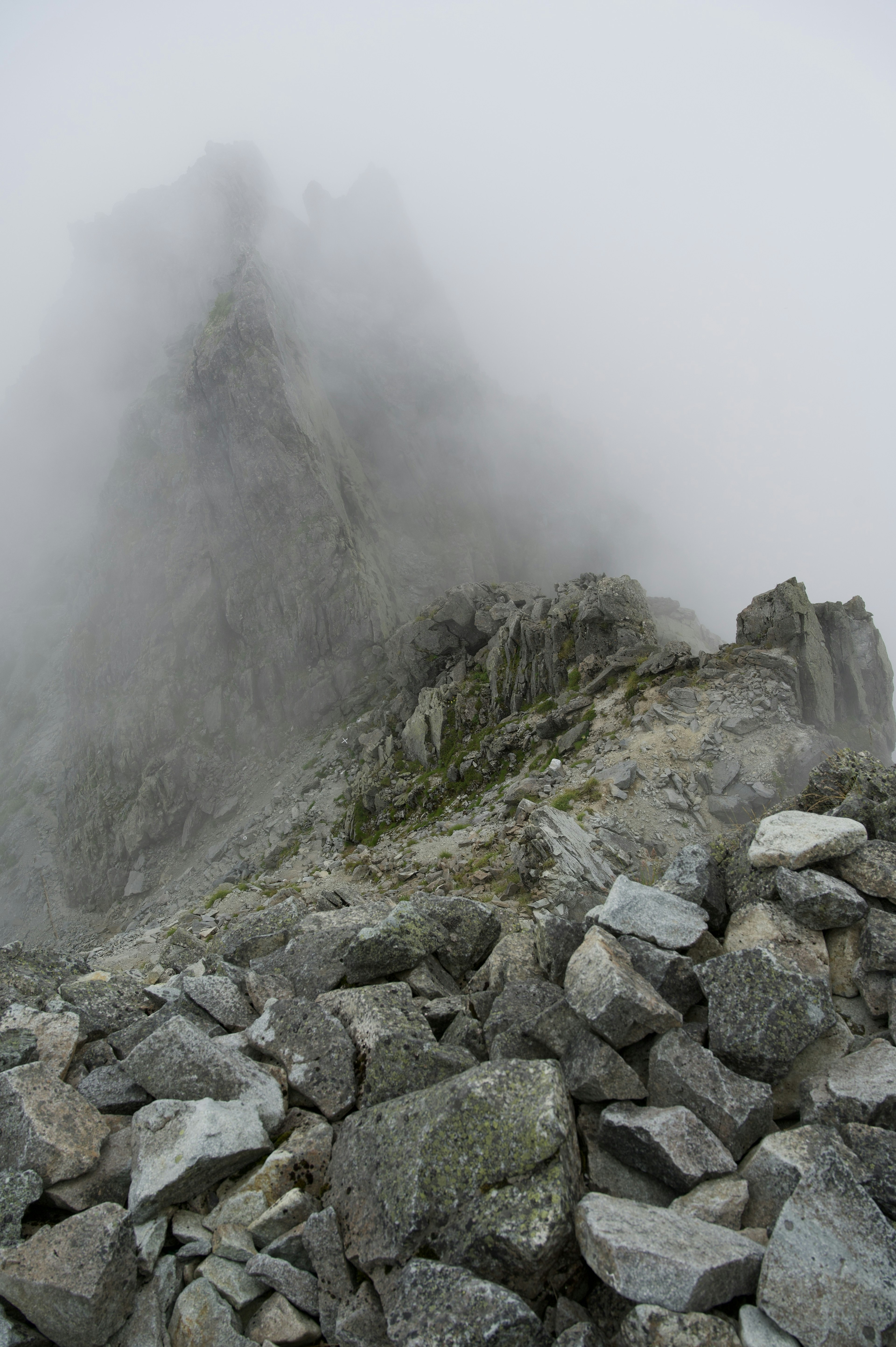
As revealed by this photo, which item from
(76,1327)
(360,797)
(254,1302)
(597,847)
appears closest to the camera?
(76,1327)

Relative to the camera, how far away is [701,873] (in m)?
7.65

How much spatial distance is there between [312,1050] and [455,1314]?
9.50 ft

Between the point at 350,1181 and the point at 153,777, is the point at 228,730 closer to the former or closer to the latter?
the point at 153,777

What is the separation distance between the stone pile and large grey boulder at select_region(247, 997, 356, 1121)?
3cm

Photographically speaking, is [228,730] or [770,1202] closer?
[770,1202]

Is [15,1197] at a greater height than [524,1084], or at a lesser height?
lesser

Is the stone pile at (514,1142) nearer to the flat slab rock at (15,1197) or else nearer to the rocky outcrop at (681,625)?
the flat slab rock at (15,1197)

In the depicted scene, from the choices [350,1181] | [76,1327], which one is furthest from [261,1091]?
[76,1327]

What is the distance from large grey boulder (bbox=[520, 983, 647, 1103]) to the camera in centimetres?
537

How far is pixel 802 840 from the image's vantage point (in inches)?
281

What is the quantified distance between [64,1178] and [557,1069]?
4365mm

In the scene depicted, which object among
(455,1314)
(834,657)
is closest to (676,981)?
(455,1314)

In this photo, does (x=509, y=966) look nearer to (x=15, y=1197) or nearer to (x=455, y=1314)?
(x=455, y=1314)

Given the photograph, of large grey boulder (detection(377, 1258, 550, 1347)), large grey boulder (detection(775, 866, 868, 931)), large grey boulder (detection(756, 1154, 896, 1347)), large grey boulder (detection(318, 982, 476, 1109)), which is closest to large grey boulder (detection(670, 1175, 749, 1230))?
large grey boulder (detection(756, 1154, 896, 1347))
